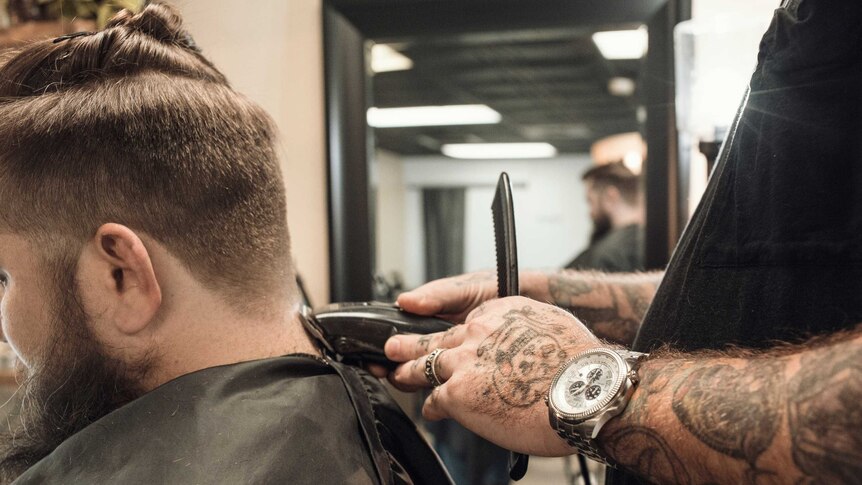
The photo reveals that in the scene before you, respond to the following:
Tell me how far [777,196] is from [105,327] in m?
0.90

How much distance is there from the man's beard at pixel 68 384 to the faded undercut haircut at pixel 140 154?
135 mm

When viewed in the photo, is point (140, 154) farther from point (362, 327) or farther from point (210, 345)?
point (362, 327)

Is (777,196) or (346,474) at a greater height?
(777,196)

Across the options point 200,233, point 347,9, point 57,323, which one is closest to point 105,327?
point 57,323

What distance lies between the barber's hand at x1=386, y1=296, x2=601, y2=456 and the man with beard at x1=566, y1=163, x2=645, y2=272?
4.51 feet

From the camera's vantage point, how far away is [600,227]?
2.51 m

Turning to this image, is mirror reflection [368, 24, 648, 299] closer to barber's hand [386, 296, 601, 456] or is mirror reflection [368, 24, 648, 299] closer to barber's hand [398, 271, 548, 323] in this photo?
barber's hand [398, 271, 548, 323]

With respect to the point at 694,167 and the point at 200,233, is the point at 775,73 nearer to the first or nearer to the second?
the point at 200,233

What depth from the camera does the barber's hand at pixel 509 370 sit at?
0.80 metres

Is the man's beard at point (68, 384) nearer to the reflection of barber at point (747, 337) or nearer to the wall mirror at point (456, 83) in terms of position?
the reflection of barber at point (747, 337)

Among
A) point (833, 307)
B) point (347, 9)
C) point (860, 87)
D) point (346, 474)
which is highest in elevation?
point (347, 9)

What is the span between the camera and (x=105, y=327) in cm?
98

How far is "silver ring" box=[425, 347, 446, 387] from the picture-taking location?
0.94 meters

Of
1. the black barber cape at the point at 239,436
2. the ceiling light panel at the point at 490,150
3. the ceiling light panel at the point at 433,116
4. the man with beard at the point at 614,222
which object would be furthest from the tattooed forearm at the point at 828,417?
the ceiling light panel at the point at 490,150
